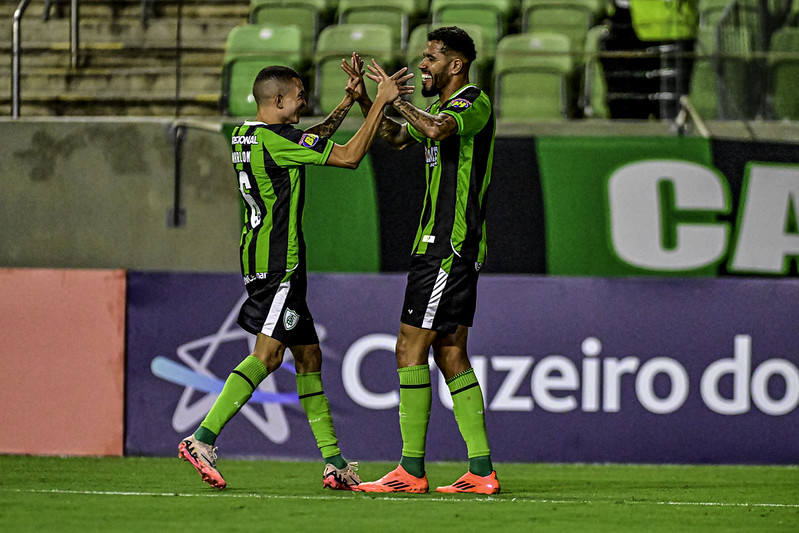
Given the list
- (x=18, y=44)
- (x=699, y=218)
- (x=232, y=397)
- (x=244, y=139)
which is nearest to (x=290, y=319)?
(x=232, y=397)

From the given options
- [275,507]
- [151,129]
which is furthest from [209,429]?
[151,129]

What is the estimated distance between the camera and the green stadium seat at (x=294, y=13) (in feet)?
35.6

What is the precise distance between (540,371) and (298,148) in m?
2.94

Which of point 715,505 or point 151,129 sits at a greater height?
point 151,129

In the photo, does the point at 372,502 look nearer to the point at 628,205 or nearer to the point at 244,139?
the point at 244,139

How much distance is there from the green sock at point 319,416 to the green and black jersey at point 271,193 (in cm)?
53

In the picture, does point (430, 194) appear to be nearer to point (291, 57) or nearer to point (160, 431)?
point (160, 431)

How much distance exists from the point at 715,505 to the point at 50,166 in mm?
5079

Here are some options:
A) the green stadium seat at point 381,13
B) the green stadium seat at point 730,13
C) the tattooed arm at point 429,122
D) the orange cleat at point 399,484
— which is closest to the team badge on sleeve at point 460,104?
the tattooed arm at point 429,122

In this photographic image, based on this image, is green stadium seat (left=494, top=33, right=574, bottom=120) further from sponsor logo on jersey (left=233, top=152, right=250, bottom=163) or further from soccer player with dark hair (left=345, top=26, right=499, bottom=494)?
sponsor logo on jersey (left=233, top=152, right=250, bottom=163)

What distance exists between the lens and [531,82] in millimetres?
9203

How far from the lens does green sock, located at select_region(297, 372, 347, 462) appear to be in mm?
5789

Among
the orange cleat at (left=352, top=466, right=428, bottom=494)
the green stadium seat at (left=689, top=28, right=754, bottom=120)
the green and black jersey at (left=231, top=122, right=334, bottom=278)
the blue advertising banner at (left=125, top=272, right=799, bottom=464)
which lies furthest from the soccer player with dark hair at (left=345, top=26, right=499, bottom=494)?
the green stadium seat at (left=689, top=28, right=754, bottom=120)

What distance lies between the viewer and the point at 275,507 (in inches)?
201
